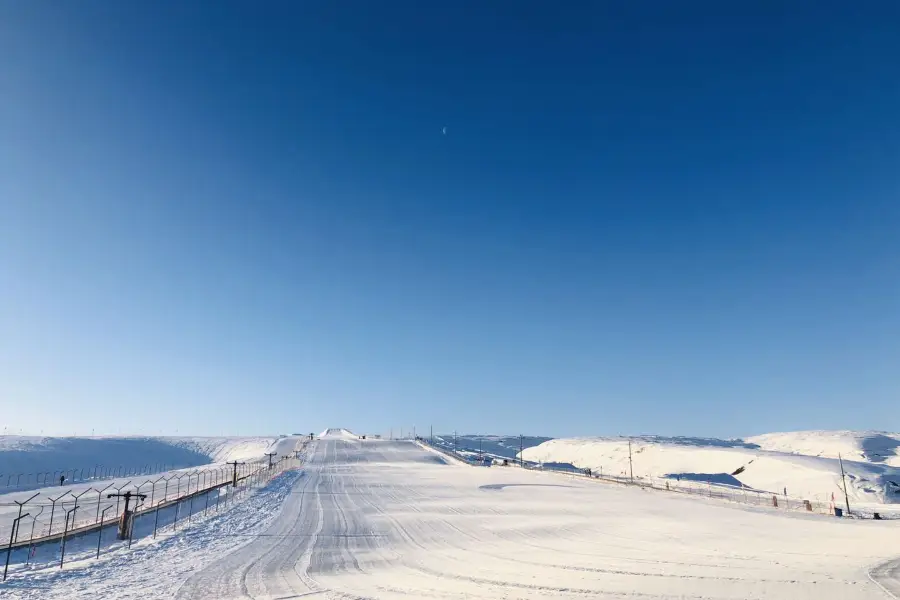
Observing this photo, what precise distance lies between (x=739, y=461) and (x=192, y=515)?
321ft

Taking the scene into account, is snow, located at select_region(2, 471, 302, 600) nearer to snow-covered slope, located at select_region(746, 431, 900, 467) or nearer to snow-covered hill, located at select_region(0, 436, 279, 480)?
snow-covered hill, located at select_region(0, 436, 279, 480)

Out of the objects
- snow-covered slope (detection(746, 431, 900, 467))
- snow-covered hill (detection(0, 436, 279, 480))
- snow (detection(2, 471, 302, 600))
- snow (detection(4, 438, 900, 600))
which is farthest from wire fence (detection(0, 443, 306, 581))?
snow-covered slope (detection(746, 431, 900, 467))

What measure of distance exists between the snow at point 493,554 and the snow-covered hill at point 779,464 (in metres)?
36.5

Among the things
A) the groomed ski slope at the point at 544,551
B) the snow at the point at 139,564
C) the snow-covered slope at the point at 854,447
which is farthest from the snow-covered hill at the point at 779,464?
the snow at the point at 139,564

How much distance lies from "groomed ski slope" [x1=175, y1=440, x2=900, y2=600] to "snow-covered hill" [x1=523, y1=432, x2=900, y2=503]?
119ft

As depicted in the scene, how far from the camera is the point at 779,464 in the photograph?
94.6m

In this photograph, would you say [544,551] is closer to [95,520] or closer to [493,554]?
[493,554]

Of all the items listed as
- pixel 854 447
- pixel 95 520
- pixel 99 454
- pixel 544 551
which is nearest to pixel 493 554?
pixel 544 551

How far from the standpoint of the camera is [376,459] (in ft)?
394

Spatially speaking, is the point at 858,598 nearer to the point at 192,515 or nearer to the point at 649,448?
the point at 192,515

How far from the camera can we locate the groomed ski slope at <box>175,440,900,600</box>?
20.7 m

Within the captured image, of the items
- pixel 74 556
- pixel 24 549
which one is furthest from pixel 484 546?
pixel 24 549

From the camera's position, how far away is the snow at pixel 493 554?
20.8 meters

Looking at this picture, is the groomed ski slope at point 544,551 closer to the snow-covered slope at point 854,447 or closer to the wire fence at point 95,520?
the wire fence at point 95,520
